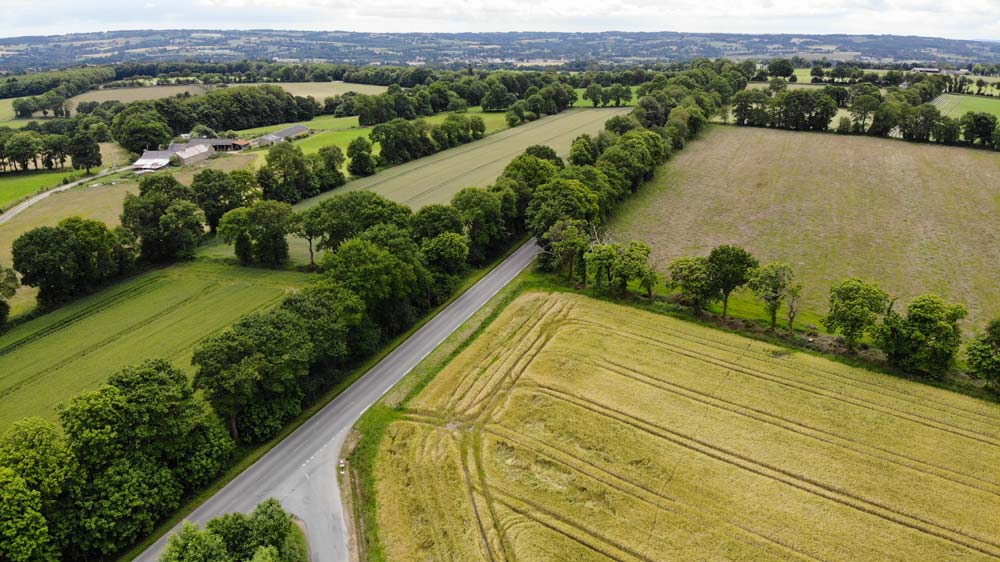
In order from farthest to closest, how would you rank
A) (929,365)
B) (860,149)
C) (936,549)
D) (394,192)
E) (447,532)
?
(860,149), (394,192), (929,365), (447,532), (936,549)

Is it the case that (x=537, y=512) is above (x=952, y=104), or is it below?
below

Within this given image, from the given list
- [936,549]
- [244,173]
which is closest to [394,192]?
[244,173]

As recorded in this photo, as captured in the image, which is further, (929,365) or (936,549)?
(929,365)

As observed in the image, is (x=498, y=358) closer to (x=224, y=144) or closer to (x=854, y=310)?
(x=854, y=310)

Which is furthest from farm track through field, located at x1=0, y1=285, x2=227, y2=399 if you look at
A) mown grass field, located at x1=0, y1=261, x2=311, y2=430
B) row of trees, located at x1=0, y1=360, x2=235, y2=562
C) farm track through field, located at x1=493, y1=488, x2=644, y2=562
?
farm track through field, located at x1=493, y1=488, x2=644, y2=562

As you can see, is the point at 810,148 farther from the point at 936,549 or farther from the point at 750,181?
the point at 936,549

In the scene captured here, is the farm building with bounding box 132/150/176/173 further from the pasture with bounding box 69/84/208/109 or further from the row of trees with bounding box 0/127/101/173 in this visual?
the pasture with bounding box 69/84/208/109

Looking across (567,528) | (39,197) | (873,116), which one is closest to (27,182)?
(39,197)
